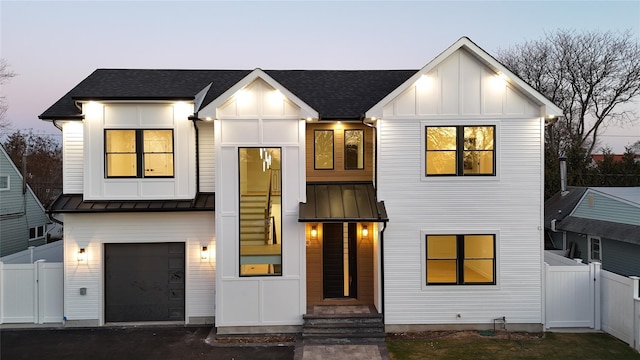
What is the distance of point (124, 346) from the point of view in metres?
8.95

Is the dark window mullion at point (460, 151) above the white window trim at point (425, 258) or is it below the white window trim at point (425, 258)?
above

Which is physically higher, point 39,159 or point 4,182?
point 39,159

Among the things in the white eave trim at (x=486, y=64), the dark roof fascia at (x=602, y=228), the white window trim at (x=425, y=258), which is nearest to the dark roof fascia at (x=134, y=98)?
the white eave trim at (x=486, y=64)

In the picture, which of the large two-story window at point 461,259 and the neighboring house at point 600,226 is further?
the neighboring house at point 600,226

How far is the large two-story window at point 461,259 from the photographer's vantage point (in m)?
9.75

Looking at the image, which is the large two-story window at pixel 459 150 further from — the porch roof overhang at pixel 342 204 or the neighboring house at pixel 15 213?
the neighboring house at pixel 15 213

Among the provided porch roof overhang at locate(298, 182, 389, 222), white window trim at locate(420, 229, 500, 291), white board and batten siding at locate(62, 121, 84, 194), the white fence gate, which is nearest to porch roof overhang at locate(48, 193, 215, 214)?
white board and batten siding at locate(62, 121, 84, 194)

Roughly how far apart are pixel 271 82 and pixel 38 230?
16726mm

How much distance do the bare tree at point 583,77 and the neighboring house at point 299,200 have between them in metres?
21.0

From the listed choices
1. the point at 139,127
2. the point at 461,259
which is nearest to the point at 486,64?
the point at 461,259

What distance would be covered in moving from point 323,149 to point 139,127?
5.21 meters

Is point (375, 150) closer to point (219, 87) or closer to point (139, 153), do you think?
point (219, 87)

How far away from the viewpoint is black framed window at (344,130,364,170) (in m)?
10.9

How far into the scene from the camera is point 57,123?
10.6 metres
